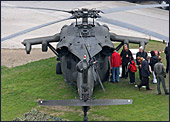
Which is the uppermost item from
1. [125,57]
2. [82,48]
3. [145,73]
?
[82,48]

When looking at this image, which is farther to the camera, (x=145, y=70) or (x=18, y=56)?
(x=18, y=56)

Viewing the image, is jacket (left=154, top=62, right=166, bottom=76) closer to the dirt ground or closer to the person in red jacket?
the person in red jacket

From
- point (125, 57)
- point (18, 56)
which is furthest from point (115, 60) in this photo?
point (18, 56)

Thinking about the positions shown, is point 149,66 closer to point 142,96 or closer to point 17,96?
point 142,96

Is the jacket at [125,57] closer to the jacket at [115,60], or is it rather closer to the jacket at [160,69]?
the jacket at [115,60]

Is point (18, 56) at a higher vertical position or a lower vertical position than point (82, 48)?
lower

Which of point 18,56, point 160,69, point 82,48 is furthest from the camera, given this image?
point 18,56

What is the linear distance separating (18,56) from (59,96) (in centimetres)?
654

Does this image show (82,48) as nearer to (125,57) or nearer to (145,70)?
(145,70)

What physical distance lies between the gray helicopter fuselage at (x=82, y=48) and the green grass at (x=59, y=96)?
98cm

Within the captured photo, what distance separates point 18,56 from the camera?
20.4 metres

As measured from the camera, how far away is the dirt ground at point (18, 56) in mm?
19328

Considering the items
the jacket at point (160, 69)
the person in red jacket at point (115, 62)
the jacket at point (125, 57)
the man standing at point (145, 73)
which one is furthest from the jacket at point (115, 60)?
the jacket at point (160, 69)

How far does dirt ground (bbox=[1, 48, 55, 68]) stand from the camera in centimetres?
1933
